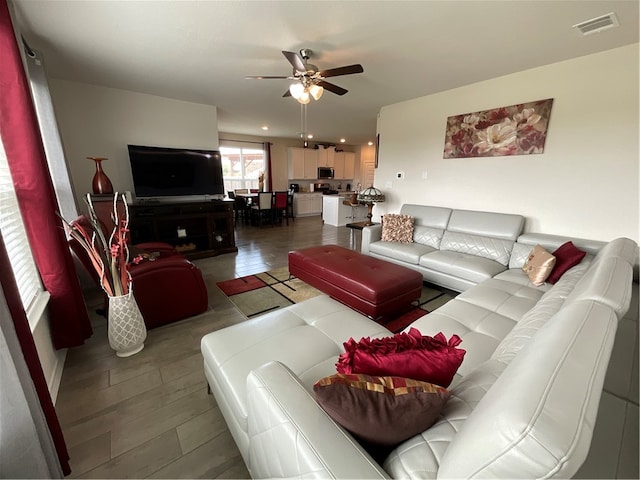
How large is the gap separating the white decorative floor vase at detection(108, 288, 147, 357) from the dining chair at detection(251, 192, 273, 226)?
489cm

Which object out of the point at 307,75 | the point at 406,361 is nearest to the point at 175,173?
the point at 307,75

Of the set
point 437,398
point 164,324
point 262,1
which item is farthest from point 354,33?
point 164,324

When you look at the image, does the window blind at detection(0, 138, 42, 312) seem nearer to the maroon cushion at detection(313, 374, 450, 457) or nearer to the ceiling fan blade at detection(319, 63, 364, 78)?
the maroon cushion at detection(313, 374, 450, 457)

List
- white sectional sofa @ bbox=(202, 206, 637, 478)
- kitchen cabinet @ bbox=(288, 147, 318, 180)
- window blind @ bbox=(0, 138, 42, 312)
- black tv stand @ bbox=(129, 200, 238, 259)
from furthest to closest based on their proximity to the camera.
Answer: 1. kitchen cabinet @ bbox=(288, 147, 318, 180)
2. black tv stand @ bbox=(129, 200, 238, 259)
3. window blind @ bbox=(0, 138, 42, 312)
4. white sectional sofa @ bbox=(202, 206, 637, 478)

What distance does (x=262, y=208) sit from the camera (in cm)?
666

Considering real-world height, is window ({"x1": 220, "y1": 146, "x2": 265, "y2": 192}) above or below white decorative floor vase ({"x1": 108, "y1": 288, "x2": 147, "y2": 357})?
above

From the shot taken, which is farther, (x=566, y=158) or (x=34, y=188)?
(x=566, y=158)

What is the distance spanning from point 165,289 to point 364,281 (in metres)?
1.69

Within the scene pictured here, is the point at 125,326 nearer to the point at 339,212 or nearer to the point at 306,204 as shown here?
the point at 339,212

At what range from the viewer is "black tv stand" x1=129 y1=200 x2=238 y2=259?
369 cm

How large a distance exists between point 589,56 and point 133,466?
4612mm

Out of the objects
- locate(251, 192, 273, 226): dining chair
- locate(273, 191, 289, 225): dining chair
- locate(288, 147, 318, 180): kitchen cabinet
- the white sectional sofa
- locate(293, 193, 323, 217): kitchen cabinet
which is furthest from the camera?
locate(293, 193, 323, 217): kitchen cabinet

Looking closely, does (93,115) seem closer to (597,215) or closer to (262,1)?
(262,1)

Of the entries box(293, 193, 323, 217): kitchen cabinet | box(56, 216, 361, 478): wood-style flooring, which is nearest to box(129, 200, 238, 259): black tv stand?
box(56, 216, 361, 478): wood-style flooring
